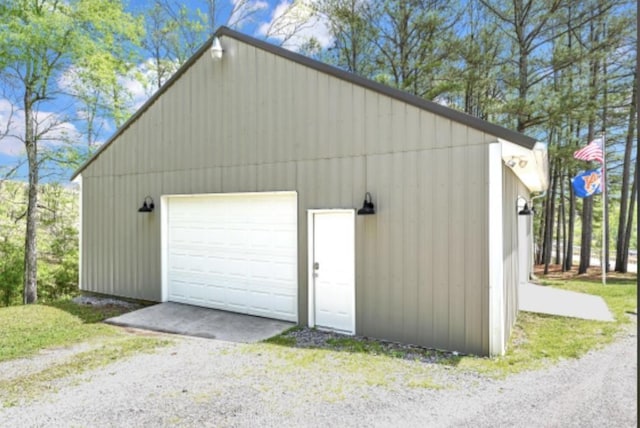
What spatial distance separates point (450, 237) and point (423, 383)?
1.81 m

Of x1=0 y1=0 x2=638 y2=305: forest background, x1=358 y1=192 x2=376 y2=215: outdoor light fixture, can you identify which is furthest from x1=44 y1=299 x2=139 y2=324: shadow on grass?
x1=358 y1=192 x2=376 y2=215: outdoor light fixture

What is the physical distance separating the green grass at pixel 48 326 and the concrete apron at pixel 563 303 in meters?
7.67

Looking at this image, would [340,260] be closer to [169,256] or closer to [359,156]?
[359,156]

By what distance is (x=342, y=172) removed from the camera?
18.5 ft

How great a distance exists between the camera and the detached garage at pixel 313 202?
4762 millimetres

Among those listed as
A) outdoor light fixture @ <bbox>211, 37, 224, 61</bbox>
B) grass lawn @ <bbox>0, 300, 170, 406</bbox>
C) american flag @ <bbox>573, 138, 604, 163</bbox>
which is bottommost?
grass lawn @ <bbox>0, 300, 170, 406</bbox>

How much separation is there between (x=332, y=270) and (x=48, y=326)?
15.9ft

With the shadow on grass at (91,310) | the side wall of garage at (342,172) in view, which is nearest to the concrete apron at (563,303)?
the side wall of garage at (342,172)

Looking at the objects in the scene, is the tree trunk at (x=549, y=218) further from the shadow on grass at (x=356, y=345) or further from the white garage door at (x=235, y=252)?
the white garage door at (x=235, y=252)

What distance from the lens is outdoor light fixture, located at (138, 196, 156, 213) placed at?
25.9 feet

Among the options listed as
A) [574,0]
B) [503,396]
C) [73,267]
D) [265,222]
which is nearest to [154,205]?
[265,222]

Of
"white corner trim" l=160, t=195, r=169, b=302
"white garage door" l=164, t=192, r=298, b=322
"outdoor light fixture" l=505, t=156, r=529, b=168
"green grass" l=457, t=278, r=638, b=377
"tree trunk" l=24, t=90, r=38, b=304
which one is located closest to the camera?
"green grass" l=457, t=278, r=638, b=377

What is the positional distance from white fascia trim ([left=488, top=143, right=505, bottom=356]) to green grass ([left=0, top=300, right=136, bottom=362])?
5.43 metres

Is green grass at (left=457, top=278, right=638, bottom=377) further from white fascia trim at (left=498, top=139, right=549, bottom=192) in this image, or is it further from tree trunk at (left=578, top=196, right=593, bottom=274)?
tree trunk at (left=578, top=196, right=593, bottom=274)
